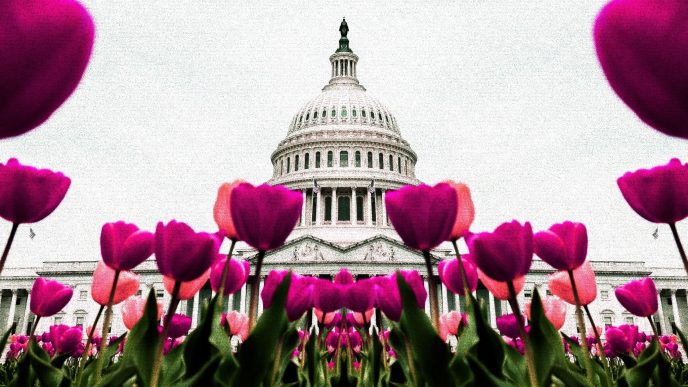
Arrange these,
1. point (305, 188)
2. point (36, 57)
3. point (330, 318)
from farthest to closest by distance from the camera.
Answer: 1. point (305, 188)
2. point (330, 318)
3. point (36, 57)

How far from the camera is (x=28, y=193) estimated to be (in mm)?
1560

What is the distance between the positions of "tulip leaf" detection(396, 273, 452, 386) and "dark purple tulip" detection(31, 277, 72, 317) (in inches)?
76.3

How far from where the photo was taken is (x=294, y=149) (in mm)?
68562

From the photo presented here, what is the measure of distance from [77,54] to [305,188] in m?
61.9

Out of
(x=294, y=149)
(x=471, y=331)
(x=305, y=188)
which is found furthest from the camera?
(x=294, y=149)

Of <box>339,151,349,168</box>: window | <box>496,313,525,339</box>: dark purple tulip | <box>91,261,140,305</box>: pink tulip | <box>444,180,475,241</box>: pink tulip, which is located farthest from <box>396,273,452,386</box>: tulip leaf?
<box>339,151,349,168</box>: window

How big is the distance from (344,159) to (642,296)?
64.4m

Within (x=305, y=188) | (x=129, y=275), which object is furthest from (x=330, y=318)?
(x=305, y=188)

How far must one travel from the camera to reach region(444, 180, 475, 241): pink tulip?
2.00 metres

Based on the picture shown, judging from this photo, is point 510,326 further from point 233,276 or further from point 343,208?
point 343,208

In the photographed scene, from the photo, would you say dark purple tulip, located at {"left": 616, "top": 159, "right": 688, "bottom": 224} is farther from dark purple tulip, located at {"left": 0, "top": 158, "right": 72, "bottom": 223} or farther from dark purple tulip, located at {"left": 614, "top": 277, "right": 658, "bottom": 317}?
dark purple tulip, located at {"left": 0, "top": 158, "right": 72, "bottom": 223}

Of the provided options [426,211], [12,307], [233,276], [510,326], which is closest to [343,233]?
[12,307]

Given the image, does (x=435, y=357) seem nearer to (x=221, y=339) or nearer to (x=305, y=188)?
(x=221, y=339)

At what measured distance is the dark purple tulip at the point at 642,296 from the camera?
8.21 ft
